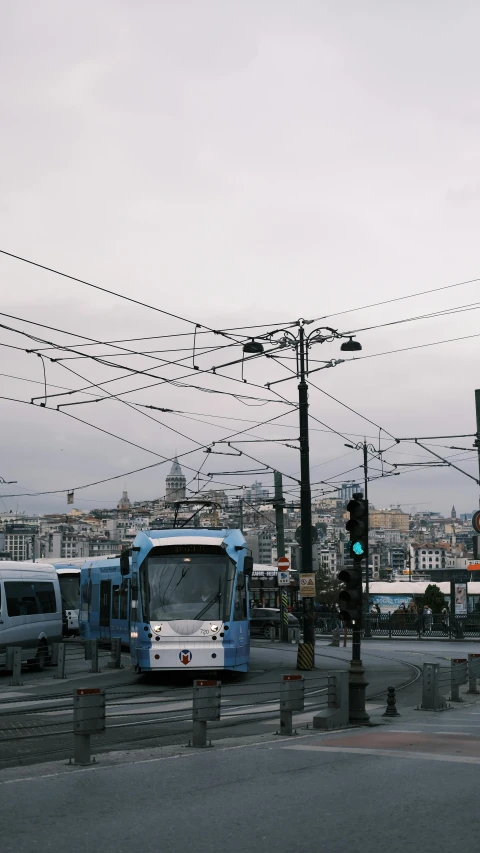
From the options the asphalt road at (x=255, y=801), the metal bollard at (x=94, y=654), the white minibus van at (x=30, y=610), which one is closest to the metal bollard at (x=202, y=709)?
the asphalt road at (x=255, y=801)

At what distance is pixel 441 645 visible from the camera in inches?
1604

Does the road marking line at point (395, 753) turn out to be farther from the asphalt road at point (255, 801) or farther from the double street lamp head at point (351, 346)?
the double street lamp head at point (351, 346)

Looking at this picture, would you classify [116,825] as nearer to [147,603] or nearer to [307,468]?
[147,603]

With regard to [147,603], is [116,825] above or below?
below

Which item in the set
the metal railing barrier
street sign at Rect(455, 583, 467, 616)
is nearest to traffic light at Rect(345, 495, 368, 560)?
the metal railing barrier

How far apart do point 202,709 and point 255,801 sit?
3.63 meters

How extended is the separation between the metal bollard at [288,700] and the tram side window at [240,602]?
8.37 m

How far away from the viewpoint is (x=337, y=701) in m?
14.8

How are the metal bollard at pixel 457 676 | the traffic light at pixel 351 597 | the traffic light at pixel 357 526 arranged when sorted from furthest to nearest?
the metal bollard at pixel 457 676 < the traffic light at pixel 357 526 < the traffic light at pixel 351 597

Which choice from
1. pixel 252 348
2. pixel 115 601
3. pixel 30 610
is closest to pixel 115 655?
pixel 30 610

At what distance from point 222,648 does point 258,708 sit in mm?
3784

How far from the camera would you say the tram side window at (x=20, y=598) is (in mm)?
25312

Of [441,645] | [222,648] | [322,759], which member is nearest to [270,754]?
[322,759]

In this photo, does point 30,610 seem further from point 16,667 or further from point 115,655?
point 16,667
